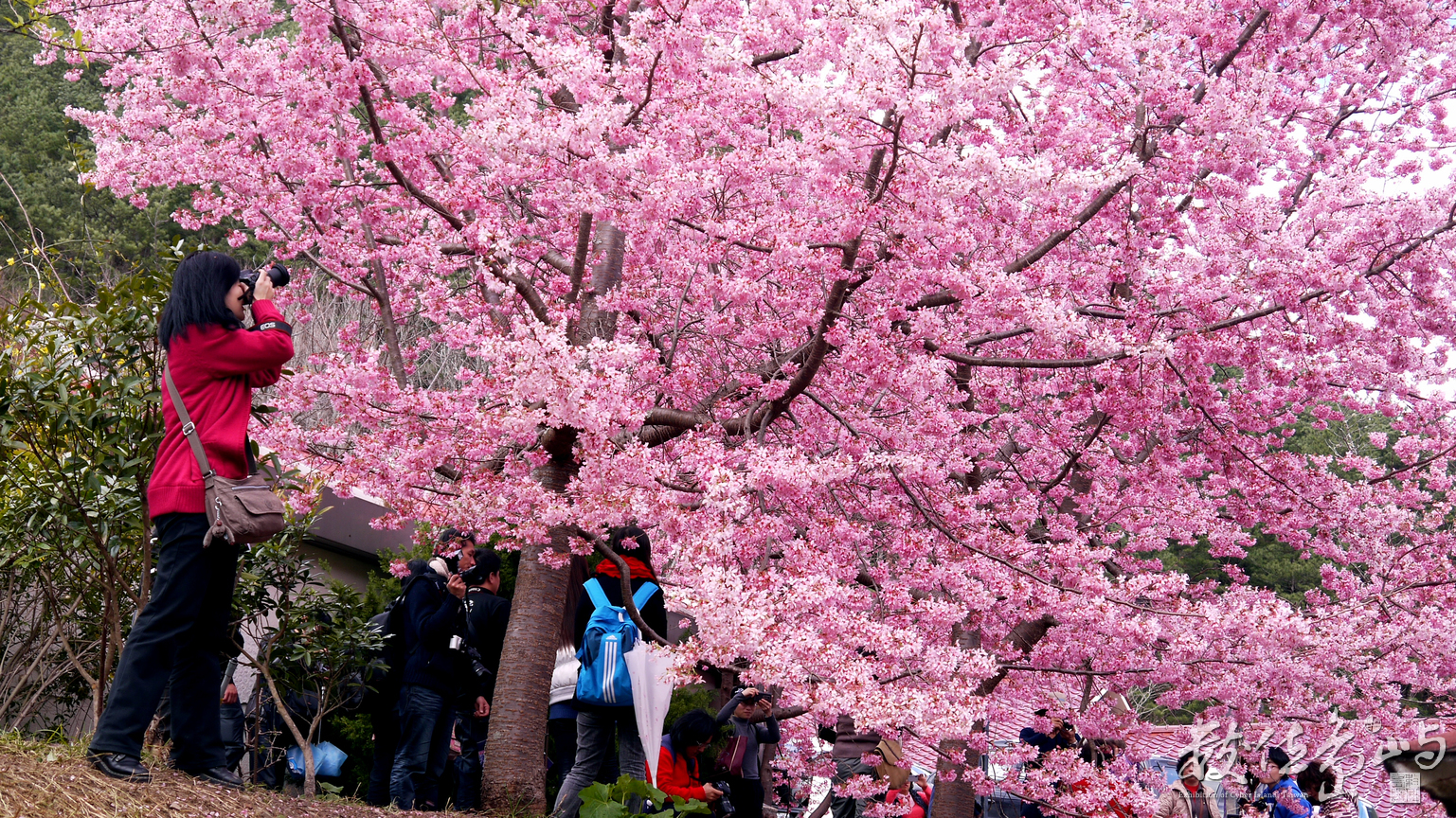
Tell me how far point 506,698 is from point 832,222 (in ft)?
11.4

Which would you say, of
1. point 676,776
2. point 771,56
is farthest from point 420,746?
point 771,56

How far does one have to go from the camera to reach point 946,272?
21.2ft

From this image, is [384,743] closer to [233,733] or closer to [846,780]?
[233,733]

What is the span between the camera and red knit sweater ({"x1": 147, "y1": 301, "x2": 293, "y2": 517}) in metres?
3.94

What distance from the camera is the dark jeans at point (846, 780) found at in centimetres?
991

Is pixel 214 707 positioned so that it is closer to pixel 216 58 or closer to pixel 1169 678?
pixel 216 58

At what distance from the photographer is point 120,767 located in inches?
148

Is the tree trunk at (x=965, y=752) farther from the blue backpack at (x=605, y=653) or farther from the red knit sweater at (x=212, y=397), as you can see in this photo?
the red knit sweater at (x=212, y=397)

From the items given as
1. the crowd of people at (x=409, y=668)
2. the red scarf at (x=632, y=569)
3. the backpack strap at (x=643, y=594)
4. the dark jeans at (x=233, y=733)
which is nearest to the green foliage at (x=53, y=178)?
the dark jeans at (x=233, y=733)

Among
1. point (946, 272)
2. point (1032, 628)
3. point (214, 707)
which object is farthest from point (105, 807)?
point (1032, 628)

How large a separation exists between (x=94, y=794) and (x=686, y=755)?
4.22m

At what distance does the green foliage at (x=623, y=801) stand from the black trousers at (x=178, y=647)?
172 cm

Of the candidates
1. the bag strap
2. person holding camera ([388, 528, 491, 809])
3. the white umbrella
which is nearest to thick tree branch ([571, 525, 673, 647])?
the white umbrella

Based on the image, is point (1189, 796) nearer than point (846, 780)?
No
